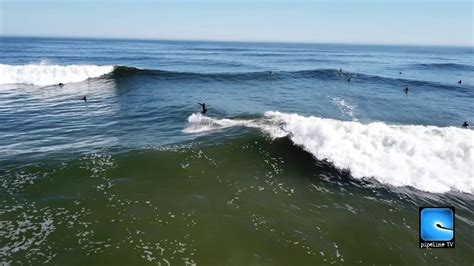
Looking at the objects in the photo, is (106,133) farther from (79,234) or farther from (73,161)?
(79,234)

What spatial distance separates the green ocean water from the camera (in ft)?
35.6

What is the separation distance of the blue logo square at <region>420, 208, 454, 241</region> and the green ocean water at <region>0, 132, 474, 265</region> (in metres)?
2.51

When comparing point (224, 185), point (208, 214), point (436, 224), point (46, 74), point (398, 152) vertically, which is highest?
point (46, 74)

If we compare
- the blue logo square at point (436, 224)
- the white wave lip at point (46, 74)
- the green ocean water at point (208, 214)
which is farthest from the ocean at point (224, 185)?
the white wave lip at point (46, 74)

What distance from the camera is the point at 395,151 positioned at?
1734 centimetres

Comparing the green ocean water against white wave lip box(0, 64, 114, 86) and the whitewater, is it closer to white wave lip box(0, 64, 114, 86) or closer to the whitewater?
the whitewater

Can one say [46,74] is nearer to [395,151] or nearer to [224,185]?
[224,185]

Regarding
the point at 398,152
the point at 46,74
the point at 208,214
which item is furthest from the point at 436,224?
the point at 46,74

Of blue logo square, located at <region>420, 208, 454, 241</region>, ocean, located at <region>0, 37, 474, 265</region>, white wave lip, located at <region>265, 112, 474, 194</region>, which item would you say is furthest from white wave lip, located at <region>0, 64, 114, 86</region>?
blue logo square, located at <region>420, 208, 454, 241</region>

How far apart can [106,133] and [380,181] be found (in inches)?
654

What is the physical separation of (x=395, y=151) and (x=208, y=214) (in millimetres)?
10493

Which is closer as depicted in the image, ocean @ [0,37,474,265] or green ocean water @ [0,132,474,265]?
green ocean water @ [0,132,474,265]

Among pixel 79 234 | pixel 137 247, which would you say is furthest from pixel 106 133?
pixel 137 247

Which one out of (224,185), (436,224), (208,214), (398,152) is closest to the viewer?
(436,224)
